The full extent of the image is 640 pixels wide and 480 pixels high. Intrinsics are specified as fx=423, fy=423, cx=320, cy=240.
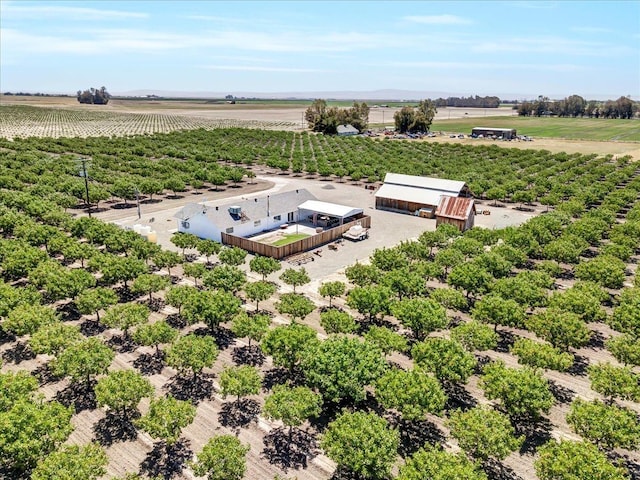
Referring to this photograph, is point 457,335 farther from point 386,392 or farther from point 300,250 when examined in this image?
point 300,250

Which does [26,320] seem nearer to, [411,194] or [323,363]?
[323,363]

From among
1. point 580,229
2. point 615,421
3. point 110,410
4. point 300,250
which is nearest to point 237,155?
point 300,250

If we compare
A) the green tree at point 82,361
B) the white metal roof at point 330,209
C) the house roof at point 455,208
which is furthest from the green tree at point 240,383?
the house roof at point 455,208

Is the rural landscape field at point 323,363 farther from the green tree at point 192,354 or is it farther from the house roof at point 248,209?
the house roof at point 248,209

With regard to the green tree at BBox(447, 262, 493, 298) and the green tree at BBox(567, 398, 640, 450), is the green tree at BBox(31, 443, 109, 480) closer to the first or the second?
the green tree at BBox(567, 398, 640, 450)

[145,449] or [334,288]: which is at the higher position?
[334,288]

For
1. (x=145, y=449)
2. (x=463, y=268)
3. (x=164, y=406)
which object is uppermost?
(x=463, y=268)

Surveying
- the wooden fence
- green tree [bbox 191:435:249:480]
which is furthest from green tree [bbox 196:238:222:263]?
green tree [bbox 191:435:249:480]
